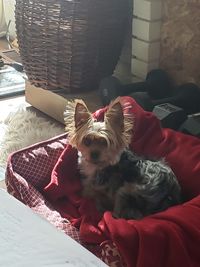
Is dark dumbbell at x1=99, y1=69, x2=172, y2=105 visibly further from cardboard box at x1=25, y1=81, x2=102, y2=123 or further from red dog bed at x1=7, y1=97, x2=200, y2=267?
red dog bed at x1=7, y1=97, x2=200, y2=267

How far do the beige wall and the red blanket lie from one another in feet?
1.98

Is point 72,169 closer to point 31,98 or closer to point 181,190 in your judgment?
point 181,190

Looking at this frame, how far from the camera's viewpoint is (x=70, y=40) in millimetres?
2479

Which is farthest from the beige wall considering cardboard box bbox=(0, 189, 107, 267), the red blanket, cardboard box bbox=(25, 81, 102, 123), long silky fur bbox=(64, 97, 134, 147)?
cardboard box bbox=(0, 189, 107, 267)

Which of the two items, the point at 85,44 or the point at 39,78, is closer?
the point at 85,44

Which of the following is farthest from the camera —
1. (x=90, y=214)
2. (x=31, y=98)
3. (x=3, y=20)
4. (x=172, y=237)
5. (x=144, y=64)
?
(x=3, y=20)

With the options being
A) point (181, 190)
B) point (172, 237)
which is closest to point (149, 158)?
point (181, 190)

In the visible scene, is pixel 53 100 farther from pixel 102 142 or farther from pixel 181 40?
pixel 102 142

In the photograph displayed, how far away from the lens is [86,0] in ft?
7.84

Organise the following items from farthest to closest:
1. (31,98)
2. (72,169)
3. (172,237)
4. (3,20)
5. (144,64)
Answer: (3,20) → (31,98) → (144,64) → (72,169) → (172,237)

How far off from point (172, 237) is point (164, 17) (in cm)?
141

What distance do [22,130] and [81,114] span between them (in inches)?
36.5

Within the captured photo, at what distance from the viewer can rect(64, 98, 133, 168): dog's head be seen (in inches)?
66.7

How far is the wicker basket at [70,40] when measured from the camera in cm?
244
